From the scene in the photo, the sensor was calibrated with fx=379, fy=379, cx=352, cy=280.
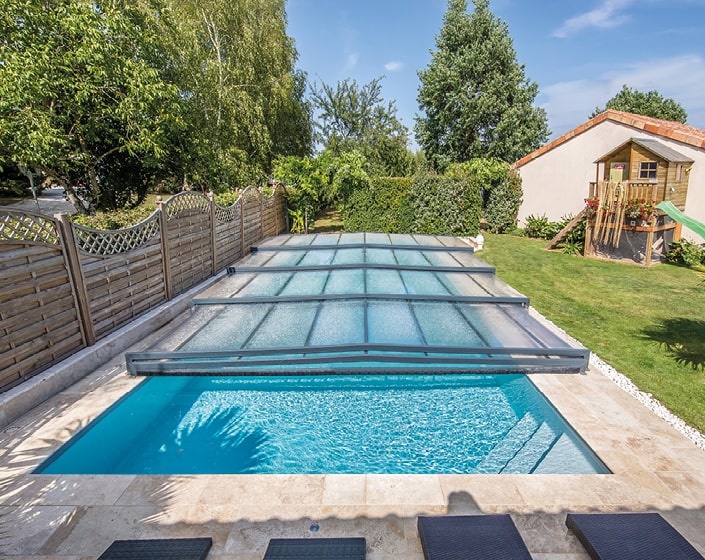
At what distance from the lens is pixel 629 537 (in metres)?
2.59

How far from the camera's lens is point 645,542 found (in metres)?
2.54

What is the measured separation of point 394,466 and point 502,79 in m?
23.8

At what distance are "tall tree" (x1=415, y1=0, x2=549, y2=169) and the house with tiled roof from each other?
6.46 metres

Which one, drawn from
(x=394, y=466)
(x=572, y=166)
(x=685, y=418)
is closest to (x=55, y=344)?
(x=394, y=466)

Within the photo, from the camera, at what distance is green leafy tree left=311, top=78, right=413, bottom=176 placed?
947 inches

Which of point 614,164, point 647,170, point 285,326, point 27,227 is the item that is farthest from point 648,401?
point 614,164

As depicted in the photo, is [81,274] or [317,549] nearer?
[317,549]

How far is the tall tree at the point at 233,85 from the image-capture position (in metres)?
15.9

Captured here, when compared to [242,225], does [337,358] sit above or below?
below

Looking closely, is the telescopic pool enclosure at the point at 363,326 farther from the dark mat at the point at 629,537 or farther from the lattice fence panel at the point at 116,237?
the dark mat at the point at 629,537

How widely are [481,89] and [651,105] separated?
20.2m

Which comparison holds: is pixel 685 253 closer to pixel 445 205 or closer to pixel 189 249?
pixel 445 205

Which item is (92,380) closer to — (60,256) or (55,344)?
(55,344)

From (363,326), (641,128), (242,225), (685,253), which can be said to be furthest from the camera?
(641,128)
